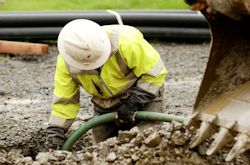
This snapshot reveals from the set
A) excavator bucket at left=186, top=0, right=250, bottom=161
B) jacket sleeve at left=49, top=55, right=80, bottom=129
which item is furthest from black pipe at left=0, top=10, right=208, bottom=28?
excavator bucket at left=186, top=0, right=250, bottom=161

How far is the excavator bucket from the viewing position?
3899 millimetres

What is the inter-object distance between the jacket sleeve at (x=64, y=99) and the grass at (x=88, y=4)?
7.70 m

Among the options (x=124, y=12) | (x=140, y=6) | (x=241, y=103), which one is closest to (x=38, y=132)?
(x=241, y=103)

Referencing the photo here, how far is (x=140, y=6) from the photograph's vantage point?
46.1 ft

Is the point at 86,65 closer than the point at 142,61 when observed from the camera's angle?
Yes

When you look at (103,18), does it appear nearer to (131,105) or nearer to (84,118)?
(84,118)

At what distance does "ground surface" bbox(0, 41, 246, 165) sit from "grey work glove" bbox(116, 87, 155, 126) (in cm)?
33

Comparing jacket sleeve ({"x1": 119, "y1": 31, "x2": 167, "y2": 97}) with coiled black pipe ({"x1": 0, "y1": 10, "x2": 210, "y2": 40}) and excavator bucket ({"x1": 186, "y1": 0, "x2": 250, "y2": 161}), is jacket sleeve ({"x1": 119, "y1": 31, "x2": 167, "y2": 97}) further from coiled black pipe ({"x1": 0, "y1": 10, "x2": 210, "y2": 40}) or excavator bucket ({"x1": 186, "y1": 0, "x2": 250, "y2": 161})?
coiled black pipe ({"x1": 0, "y1": 10, "x2": 210, "y2": 40})

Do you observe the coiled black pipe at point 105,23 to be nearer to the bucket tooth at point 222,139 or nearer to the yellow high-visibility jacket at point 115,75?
the yellow high-visibility jacket at point 115,75

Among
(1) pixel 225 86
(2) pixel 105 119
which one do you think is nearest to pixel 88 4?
(2) pixel 105 119

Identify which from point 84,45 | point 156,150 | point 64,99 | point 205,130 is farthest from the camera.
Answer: point 64,99

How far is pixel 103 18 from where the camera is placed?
1082 cm

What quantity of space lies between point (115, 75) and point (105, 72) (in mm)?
87

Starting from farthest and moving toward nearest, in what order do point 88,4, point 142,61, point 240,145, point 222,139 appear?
point 88,4, point 142,61, point 222,139, point 240,145
